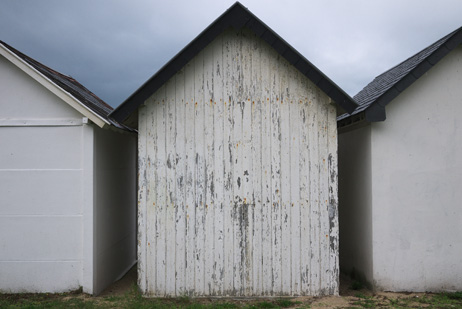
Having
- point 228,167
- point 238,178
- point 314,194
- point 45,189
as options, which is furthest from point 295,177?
point 45,189

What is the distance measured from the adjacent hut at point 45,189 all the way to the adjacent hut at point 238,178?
1.09m

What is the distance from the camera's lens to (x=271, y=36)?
6391 mm

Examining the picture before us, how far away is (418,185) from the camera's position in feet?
23.2

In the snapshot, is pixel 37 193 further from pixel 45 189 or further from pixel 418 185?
pixel 418 185

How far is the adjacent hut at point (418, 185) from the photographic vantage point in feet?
23.0

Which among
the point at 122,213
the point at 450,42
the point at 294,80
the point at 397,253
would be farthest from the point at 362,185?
the point at 122,213

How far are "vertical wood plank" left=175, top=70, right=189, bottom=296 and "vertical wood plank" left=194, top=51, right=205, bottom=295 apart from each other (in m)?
0.22

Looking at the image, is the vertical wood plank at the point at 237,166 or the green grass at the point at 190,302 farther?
the vertical wood plank at the point at 237,166

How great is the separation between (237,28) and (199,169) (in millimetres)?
2566

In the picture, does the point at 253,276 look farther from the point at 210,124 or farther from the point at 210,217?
the point at 210,124

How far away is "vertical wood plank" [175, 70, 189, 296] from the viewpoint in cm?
665

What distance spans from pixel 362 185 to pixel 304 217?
1.71m

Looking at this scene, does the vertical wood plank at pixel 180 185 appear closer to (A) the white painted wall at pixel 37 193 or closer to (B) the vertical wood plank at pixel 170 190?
(B) the vertical wood plank at pixel 170 190

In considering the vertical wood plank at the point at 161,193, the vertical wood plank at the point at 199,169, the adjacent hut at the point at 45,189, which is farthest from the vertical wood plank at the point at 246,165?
the adjacent hut at the point at 45,189
